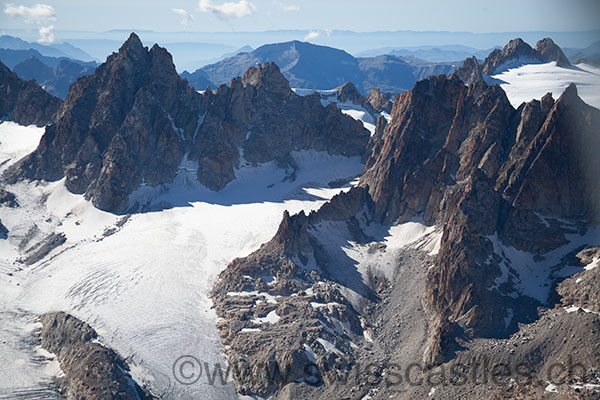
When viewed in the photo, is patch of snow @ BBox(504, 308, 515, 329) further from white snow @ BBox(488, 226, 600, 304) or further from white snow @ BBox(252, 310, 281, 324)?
white snow @ BBox(252, 310, 281, 324)

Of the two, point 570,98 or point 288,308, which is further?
point 570,98

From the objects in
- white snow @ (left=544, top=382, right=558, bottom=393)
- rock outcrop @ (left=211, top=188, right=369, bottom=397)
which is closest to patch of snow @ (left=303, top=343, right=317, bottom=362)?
rock outcrop @ (left=211, top=188, right=369, bottom=397)

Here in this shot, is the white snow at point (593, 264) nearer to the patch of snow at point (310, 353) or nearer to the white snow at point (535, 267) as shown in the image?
the white snow at point (535, 267)

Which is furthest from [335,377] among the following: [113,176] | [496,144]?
[113,176]

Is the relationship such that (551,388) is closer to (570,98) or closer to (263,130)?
(570,98)

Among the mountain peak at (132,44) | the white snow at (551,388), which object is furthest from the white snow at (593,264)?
the mountain peak at (132,44)

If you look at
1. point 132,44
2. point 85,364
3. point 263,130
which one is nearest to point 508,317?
point 85,364
